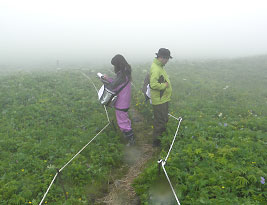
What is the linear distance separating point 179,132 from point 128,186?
9.04 ft

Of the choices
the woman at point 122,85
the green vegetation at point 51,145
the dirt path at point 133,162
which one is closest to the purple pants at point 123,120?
the woman at point 122,85

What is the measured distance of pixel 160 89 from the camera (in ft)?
23.3

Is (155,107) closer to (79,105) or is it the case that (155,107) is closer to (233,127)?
(233,127)

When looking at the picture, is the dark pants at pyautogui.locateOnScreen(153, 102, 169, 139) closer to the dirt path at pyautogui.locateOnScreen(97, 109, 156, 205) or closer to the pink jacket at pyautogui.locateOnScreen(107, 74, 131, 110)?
the dirt path at pyautogui.locateOnScreen(97, 109, 156, 205)

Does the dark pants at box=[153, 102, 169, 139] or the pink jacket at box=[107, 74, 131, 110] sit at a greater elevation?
the pink jacket at box=[107, 74, 131, 110]

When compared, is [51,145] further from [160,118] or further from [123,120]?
[160,118]

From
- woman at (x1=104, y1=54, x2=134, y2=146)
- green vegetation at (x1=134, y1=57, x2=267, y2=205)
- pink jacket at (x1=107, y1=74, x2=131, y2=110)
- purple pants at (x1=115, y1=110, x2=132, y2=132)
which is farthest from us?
purple pants at (x1=115, y1=110, x2=132, y2=132)

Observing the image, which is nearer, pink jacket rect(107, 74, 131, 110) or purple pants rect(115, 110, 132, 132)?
pink jacket rect(107, 74, 131, 110)

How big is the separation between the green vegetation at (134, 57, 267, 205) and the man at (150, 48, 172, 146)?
414 mm

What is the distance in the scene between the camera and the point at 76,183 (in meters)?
5.79

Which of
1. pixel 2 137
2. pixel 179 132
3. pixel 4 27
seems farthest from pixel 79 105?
pixel 4 27

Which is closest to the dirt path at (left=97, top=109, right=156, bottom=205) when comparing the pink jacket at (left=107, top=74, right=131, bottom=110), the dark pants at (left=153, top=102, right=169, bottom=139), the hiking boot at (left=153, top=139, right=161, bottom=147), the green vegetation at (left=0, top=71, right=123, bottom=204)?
the hiking boot at (left=153, top=139, right=161, bottom=147)

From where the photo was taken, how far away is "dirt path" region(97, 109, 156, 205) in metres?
5.50

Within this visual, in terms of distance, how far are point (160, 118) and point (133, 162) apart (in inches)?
73.3
